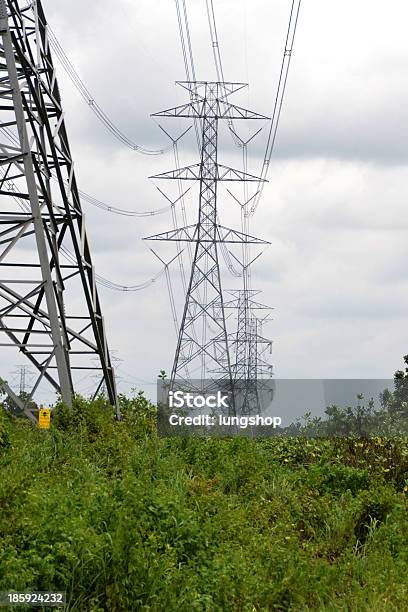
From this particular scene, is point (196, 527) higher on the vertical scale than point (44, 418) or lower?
lower

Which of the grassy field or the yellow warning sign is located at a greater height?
the yellow warning sign

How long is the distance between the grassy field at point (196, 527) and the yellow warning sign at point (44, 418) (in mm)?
790

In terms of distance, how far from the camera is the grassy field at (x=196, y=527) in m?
8.10

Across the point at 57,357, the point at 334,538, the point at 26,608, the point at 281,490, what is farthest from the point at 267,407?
the point at 26,608

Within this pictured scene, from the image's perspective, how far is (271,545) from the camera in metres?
10.0

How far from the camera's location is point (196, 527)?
950 centimetres

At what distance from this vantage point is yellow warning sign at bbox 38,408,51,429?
1642cm

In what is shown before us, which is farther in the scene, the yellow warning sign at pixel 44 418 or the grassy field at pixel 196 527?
the yellow warning sign at pixel 44 418

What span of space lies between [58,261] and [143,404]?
7.94 metres

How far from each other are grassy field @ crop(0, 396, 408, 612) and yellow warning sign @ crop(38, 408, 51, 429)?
790mm

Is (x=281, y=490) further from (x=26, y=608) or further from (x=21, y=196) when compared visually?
(x=21, y=196)

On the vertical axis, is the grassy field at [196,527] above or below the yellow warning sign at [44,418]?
below

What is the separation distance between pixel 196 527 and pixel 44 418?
7592 millimetres

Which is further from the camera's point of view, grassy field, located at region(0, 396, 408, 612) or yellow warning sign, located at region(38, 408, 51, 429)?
yellow warning sign, located at region(38, 408, 51, 429)
